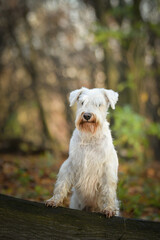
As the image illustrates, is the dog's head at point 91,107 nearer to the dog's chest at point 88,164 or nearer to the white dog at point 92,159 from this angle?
the white dog at point 92,159

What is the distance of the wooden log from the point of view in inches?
110

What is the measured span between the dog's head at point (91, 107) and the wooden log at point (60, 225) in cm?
110

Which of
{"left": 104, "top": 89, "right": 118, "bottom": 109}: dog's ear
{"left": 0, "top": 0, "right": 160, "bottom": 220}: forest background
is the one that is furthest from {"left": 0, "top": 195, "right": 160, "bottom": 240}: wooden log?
{"left": 0, "top": 0, "right": 160, "bottom": 220}: forest background

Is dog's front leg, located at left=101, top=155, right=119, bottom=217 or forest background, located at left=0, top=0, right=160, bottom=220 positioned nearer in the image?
dog's front leg, located at left=101, top=155, right=119, bottom=217

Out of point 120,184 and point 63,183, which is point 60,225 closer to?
point 63,183

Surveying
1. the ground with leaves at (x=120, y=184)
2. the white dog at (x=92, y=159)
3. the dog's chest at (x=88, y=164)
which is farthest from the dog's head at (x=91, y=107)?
the ground with leaves at (x=120, y=184)

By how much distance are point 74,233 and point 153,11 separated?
8578 mm

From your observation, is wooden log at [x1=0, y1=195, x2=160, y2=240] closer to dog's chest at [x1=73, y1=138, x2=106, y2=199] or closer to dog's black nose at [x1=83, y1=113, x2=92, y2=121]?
dog's chest at [x1=73, y1=138, x2=106, y2=199]

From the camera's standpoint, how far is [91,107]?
12.0 feet

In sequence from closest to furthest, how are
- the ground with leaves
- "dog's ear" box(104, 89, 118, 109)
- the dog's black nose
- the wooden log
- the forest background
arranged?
the wooden log < the dog's black nose < "dog's ear" box(104, 89, 118, 109) < the ground with leaves < the forest background

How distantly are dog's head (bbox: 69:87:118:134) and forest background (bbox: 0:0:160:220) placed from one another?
2.25 m

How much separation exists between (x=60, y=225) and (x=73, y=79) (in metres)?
13.1

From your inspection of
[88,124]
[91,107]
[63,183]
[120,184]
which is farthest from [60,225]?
[120,184]

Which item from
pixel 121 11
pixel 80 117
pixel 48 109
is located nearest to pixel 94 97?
pixel 80 117
